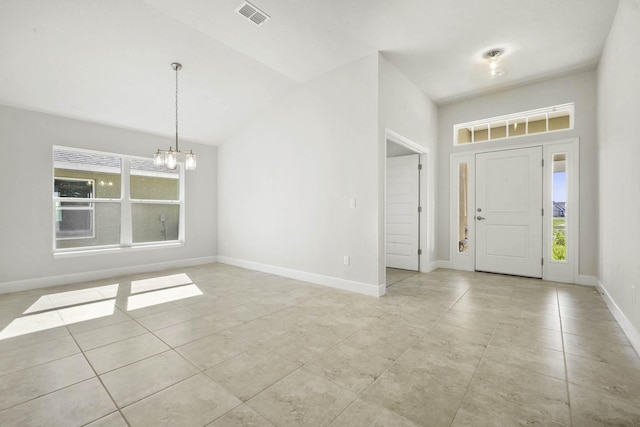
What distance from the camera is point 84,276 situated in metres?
4.71

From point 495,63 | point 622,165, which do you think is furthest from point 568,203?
point 495,63

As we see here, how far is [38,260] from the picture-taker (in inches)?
171

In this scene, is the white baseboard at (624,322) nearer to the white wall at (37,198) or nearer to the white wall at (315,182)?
the white wall at (315,182)

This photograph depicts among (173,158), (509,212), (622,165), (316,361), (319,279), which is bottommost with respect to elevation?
(316,361)

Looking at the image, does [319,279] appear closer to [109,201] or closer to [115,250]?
[115,250]

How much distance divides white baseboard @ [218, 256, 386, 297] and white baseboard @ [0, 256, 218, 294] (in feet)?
4.23

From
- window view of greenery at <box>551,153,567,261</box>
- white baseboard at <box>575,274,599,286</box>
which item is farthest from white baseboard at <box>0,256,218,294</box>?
white baseboard at <box>575,274,599,286</box>

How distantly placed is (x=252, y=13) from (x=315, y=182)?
7.51 feet

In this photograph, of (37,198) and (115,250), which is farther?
(115,250)

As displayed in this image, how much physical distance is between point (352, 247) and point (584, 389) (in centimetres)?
262

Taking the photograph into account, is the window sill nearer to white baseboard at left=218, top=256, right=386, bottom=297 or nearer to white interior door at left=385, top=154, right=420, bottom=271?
white baseboard at left=218, top=256, right=386, bottom=297

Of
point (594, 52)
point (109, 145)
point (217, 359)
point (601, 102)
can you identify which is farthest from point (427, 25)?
point (109, 145)

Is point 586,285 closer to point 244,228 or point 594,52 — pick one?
point 594,52

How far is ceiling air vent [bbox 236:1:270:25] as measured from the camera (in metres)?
3.04
